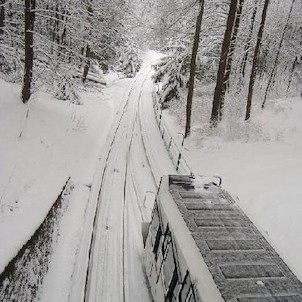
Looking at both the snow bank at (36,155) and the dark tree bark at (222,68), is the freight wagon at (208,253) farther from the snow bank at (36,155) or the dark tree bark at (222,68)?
the dark tree bark at (222,68)

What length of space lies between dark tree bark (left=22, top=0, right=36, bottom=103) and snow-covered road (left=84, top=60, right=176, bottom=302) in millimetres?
5267

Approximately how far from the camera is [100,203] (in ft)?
44.7

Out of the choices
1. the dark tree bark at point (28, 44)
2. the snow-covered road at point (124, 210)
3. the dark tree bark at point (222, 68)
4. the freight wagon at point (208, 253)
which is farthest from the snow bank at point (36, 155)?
the dark tree bark at point (222, 68)

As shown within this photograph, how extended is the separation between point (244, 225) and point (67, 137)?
42.5 feet

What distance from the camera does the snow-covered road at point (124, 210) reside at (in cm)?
941

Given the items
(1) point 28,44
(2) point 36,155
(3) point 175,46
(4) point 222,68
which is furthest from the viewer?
(3) point 175,46

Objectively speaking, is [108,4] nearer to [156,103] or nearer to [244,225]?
[156,103]

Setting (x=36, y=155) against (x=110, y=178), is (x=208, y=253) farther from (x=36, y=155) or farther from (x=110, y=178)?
(x=110, y=178)

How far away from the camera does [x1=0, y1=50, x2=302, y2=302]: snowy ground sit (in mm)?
9445

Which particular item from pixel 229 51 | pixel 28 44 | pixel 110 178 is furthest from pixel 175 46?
pixel 110 178

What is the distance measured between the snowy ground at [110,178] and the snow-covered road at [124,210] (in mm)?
34

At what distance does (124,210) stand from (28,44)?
926 cm

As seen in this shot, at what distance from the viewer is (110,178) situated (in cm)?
1606

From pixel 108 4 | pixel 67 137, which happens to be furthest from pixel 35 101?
pixel 108 4
